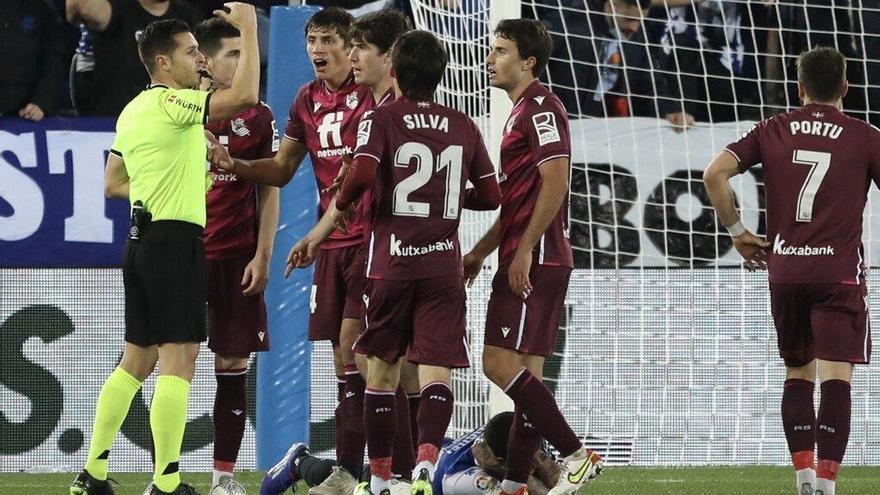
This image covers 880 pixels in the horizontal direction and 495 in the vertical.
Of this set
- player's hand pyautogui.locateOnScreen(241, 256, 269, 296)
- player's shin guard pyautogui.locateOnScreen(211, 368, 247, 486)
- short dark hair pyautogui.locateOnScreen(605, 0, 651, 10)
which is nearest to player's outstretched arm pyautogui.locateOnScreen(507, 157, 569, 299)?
player's hand pyautogui.locateOnScreen(241, 256, 269, 296)

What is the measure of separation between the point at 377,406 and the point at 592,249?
3086mm

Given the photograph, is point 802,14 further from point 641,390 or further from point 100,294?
point 100,294

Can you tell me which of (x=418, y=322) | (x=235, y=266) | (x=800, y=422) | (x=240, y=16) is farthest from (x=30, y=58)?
(x=800, y=422)

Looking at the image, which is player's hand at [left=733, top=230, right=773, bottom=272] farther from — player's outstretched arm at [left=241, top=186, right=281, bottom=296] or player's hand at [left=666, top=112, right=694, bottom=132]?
player's hand at [left=666, top=112, right=694, bottom=132]

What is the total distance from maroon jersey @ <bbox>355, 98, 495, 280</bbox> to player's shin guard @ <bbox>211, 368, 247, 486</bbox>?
1137 mm

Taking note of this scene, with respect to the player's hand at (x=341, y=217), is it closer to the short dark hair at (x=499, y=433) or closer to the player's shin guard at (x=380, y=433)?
the player's shin guard at (x=380, y=433)

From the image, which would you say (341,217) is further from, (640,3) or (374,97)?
(640,3)

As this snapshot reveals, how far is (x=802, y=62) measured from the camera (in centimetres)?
576

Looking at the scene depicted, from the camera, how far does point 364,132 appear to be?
5.36 metres

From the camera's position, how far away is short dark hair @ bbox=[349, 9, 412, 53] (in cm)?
592

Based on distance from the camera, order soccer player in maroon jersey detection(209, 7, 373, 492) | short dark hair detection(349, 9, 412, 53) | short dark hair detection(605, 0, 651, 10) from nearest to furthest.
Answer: short dark hair detection(349, 9, 412, 53) < soccer player in maroon jersey detection(209, 7, 373, 492) < short dark hair detection(605, 0, 651, 10)

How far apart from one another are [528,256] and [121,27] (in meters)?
4.44

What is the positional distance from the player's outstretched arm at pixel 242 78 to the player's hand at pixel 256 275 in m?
0.75

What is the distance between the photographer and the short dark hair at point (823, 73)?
225 inches
